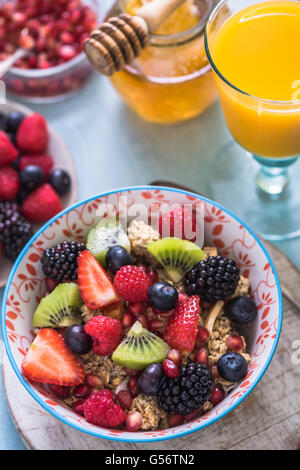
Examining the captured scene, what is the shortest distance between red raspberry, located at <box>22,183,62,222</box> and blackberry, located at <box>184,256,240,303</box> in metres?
0.56

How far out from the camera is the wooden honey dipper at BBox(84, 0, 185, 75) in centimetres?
Answer: 144

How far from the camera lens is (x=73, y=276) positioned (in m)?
1.35

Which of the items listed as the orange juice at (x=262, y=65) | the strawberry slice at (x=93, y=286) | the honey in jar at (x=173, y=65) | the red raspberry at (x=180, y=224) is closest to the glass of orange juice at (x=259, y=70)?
the orange juice at (x=262, y=65)

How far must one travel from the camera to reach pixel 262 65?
1.36 metres

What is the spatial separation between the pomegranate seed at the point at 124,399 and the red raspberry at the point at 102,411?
0.03 metres

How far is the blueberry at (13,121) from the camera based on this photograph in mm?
1799

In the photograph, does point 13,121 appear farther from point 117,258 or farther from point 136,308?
point 136,308

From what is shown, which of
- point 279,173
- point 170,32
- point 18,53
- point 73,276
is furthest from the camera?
point 18,53

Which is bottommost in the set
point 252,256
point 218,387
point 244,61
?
point 218,387

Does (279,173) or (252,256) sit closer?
(252,256)

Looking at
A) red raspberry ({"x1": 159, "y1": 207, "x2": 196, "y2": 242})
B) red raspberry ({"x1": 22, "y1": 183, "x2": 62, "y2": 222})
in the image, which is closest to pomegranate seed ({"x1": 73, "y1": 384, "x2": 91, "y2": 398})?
red raspberry ({"x1": 159, "y1": 207, "x2": 196, "y2": 242})
